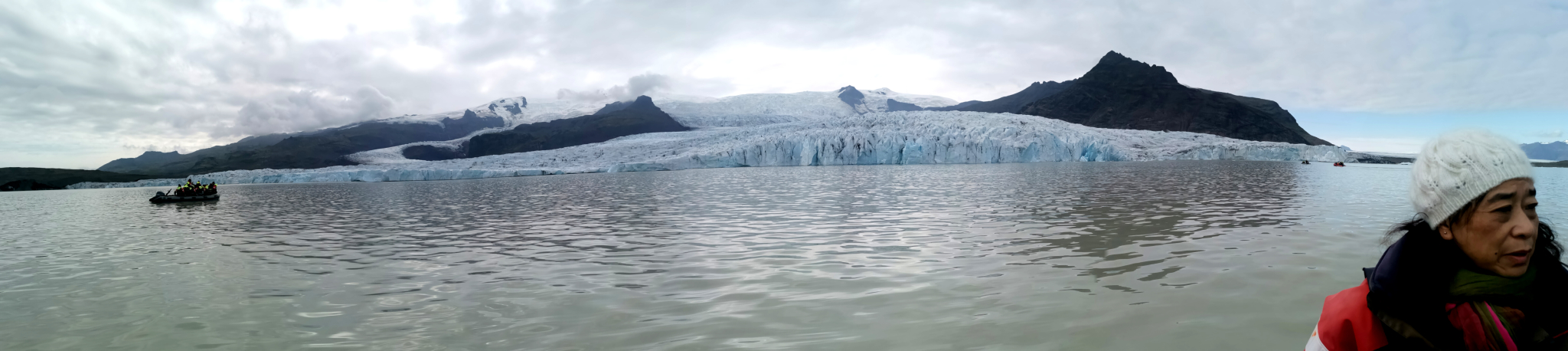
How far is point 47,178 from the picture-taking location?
111938 millimetres

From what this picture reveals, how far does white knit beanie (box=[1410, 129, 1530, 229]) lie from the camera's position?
195cm

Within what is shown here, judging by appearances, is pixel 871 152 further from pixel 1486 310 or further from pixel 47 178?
pixel 47 178

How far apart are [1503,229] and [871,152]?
237 ft

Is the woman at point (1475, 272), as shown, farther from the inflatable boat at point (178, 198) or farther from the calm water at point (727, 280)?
the inflatable boat at point (178, 198)

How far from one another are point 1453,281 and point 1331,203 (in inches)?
744

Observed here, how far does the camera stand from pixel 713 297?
732 centimetres

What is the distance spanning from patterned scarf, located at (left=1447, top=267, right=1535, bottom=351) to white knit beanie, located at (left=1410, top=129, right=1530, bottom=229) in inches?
7.0

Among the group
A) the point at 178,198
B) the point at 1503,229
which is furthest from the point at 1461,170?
the point at 178,198

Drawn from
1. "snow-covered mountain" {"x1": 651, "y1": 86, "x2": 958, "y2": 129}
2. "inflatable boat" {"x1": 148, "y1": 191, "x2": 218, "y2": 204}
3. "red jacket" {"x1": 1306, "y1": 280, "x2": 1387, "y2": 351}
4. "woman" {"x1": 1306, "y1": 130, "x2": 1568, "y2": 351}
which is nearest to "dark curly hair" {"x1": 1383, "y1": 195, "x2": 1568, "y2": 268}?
"woman" {"x1": 1306, "y1": 130, "x2": 1568, "y2": 351}

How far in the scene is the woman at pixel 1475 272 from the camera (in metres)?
1.93

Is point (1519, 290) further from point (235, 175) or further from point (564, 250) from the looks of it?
point (235, 175)

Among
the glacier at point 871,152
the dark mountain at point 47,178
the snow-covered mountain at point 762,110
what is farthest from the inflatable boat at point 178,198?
the snow-covered mountain at point 762,110

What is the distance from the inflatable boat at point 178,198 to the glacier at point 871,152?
1293 inches

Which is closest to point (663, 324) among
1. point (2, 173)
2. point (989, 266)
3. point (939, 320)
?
point (939, 320)
